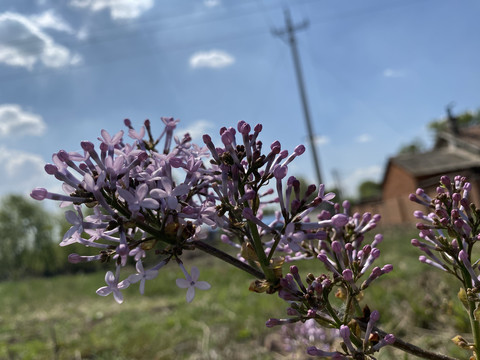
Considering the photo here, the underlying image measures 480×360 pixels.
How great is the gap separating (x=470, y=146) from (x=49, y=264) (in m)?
27.2

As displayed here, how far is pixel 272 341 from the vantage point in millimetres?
3789

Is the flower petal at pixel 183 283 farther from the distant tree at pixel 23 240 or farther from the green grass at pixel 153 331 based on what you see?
the distant tree at pixel 23 240

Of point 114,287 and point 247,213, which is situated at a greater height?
point 247,213

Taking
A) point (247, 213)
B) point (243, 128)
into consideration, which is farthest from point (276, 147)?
point (247, 213)

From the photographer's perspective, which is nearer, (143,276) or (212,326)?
(143,276)

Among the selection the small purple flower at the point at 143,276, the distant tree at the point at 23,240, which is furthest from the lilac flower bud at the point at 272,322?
the distant tree at the point at 23,240

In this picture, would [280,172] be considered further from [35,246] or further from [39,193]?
[35,246]

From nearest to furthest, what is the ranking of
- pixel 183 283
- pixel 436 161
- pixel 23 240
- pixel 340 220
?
pixel 340 220
pixel 183 283
pixel 23 240
pixel 436 161

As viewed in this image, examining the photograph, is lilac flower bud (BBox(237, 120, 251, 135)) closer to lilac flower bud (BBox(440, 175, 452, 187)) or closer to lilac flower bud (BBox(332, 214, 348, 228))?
lilac flower bud (BBox(332, 214, 348, 228))

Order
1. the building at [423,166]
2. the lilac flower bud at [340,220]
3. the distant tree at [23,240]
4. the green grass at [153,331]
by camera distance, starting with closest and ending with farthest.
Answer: the lilac flower bud at [340,220] → the green grass at [153,331] → the distant tree at [23,240] → the building at [423,166]

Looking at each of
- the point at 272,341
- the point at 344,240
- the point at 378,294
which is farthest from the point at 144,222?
the point at 378,294

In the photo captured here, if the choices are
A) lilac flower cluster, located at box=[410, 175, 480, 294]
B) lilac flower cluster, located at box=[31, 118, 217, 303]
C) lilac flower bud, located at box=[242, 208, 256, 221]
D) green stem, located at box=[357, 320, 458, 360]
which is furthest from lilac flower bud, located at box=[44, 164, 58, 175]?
lilac flower cluster, located at box=[410, 175, 480, 294]

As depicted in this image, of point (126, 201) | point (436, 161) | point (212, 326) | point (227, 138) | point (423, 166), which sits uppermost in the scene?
point (436, 161)

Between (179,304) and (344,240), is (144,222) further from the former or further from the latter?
(179,304)
